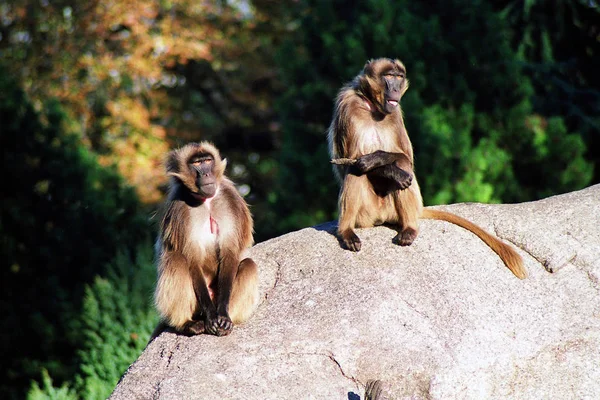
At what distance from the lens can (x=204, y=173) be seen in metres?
6.27

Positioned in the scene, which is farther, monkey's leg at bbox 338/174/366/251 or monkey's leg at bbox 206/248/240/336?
monkey's leg at bbox 338/174/366/251

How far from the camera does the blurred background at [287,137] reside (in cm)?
1140

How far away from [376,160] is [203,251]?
157 cm

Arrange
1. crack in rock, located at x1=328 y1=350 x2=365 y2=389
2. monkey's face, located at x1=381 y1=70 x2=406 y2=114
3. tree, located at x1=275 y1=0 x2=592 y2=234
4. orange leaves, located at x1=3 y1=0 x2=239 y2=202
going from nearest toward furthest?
crack in rock, located at x1=328 y1=350 x2=365 y2=389, monkey's face, located at x1=381 y1=70 x2=406 y2=114, tree, located at x1=275 y1=0 x2=592 y2=234, orange leaves, located at x1=3 y1=0 x2=239 y2=202

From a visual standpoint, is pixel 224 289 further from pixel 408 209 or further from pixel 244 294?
pixel 408 209

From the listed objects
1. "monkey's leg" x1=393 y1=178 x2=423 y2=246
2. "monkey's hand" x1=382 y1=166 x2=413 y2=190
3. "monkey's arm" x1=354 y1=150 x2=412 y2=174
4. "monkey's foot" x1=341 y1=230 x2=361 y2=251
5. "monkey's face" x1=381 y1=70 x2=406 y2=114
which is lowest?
"monkey's foot" x1=341 y1=230 x2=361 y2=251

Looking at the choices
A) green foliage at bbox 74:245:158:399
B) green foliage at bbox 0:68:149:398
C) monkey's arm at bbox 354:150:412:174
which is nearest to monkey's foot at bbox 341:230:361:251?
monkey's arm at bbox 354:150:412:174

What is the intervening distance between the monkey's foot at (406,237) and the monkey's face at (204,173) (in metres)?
1.48

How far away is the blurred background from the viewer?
449 inches

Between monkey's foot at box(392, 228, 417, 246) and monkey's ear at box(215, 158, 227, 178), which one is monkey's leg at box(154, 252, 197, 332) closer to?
monkey's ear at box(215, 158, 227, 178)

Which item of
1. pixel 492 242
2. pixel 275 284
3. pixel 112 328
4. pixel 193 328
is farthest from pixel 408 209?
pixel 112 328

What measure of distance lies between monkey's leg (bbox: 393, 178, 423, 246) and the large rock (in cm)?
10

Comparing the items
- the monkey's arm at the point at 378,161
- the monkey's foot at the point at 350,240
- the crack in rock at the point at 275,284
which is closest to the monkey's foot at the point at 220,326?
the crack in rock at the point at 275,284

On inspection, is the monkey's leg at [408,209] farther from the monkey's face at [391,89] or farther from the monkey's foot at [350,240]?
the monkey's face at [391,89]
